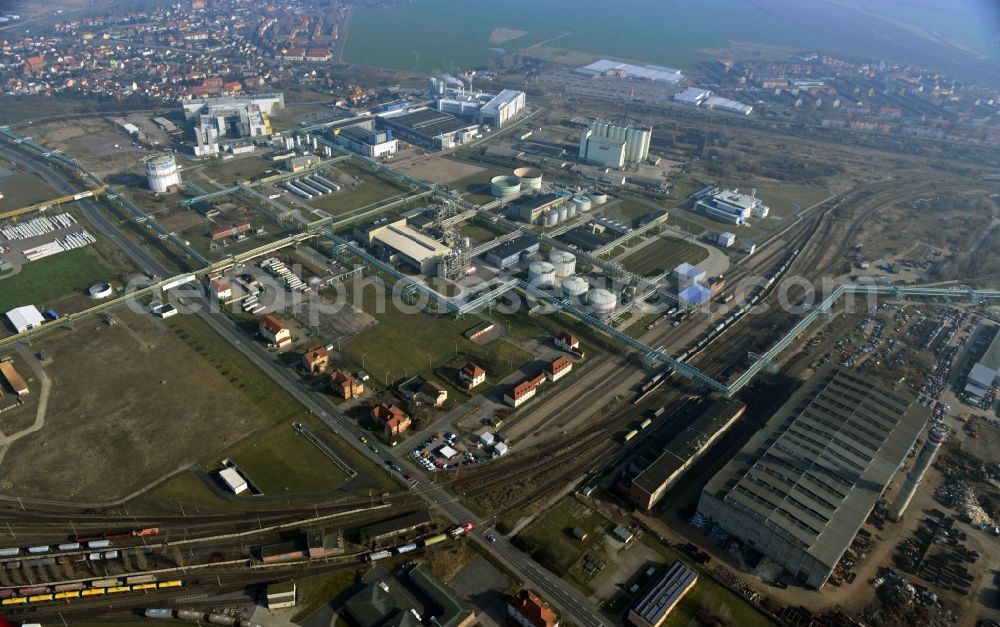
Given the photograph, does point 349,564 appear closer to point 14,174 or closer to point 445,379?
point 445,379

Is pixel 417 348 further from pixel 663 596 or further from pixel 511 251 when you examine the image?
pixel 663 596

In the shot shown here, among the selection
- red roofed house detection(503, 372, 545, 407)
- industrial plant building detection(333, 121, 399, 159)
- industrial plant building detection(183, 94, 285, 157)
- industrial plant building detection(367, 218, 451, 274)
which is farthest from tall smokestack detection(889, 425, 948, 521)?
industrial plant building detection(183, 94, 285, 157)

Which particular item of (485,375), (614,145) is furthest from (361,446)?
(614,145)

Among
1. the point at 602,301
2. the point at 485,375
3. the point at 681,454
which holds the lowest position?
the point at 485,375

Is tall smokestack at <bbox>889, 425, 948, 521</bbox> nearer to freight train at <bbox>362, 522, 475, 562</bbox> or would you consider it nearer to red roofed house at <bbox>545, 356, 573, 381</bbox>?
red roofed house at <bbox>545, 356, 573, 381</bbox>

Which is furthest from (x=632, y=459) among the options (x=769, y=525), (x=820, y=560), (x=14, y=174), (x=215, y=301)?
(x=14, y=174)

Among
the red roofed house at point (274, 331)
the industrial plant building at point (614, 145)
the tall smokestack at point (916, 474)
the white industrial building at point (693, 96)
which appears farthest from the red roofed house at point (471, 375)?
the white industrial building at point (693, 96)

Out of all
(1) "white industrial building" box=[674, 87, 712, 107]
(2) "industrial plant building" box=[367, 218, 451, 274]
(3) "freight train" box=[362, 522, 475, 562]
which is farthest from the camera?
(1) "white industrial building" box=[674, 87, 712, 107]
